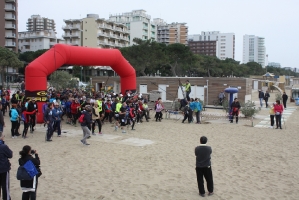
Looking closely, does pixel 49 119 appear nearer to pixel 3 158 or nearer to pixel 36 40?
pixel 3 158

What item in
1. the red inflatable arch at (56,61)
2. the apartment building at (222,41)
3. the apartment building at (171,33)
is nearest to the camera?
the red inflatable arch at (56,61)

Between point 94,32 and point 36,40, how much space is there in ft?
64.1

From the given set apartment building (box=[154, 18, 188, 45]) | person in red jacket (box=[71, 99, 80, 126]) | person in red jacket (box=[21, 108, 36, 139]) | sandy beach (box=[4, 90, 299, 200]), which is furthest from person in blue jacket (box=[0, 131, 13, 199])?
apartment building (box=[154, 18, 188, 45])

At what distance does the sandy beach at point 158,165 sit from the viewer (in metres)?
7.42

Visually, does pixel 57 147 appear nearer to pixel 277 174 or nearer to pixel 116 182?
pixel 116 182

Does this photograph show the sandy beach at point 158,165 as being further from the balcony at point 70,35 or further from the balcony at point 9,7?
the balcony at point 70,35

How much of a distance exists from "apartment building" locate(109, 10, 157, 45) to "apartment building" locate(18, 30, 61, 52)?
85.5ft

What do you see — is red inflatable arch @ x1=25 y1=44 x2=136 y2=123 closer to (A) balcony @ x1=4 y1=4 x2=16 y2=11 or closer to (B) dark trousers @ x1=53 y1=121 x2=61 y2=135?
(B) dark trousers @ x1=53 y1=121 x2=61 y2=135

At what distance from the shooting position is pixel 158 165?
9.52 m

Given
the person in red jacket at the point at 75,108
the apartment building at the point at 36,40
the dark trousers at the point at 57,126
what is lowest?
the dark trousers at the point at 57,126

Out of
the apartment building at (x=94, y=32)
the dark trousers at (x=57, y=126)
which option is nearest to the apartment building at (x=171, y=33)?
the apartment building at (x=94, y=32)

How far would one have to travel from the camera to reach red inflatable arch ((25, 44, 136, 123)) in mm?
16172

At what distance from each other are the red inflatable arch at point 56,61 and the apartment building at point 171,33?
112 m

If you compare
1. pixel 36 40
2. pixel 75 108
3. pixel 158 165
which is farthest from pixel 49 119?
pixel 36 40
